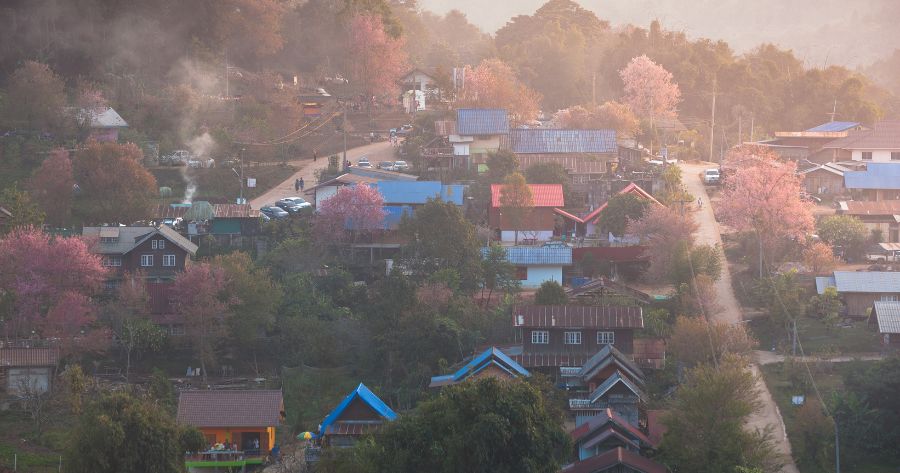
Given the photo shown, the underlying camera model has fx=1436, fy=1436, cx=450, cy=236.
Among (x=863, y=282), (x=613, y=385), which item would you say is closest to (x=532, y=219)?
(x=863, y=282)

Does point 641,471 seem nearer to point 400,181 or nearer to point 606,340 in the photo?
point 606,340

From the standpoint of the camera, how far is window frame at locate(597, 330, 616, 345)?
82.3ft

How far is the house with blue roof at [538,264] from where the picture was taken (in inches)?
1174

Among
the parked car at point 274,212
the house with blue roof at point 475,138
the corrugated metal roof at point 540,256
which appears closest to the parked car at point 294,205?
the parked car at point 274,212

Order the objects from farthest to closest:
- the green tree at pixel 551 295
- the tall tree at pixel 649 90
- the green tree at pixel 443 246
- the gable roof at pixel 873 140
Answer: the tall tree at pixel 649 90
the gable roof at pixel 873 140
the green tree at pixel 443 246
the green tree at pixel 551 295

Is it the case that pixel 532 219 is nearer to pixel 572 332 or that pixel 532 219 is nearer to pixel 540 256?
pixel 540 256

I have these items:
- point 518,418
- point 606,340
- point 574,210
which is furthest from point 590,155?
point 518,418

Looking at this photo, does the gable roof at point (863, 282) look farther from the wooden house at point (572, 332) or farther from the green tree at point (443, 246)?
the green tree at point (443, 246)

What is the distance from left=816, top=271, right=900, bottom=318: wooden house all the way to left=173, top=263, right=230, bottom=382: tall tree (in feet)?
37.3

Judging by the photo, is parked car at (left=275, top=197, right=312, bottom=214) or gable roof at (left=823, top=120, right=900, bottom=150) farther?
gable roof at (left=823, top=120, right=900, bottom=150)

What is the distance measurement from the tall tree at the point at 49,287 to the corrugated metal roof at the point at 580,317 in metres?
7.84

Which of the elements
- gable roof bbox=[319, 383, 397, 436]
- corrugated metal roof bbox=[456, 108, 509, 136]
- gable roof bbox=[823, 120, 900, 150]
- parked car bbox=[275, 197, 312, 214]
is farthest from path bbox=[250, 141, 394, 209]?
gable roof bbox=[319, 383, 397, 436]

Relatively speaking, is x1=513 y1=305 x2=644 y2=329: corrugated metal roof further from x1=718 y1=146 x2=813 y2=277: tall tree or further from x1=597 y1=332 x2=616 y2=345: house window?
x1=718 y1=146 x2=813 y2=277: tall tree

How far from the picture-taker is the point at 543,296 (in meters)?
26.7
